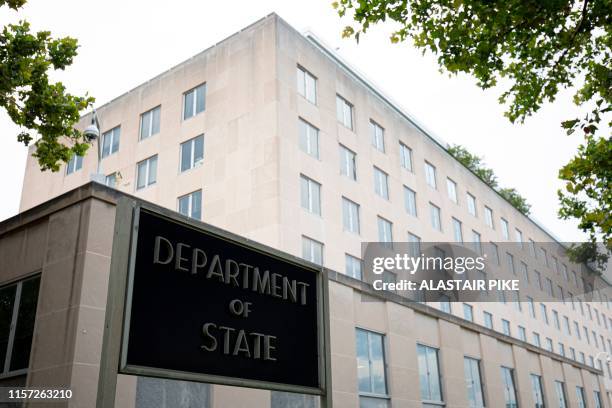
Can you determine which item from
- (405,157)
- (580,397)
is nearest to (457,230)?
(405,157)

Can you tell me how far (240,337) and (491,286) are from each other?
44.5m

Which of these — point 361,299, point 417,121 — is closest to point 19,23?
point 361,299

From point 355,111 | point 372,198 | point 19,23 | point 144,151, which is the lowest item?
point 19,23

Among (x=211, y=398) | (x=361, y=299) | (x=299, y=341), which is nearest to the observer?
(x=299, y=341)

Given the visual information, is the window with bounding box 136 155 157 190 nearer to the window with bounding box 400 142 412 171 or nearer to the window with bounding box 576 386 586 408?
the window with bounding box 400 142 412 171

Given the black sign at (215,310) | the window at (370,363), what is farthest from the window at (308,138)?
Answer: the black sign at (215,310)

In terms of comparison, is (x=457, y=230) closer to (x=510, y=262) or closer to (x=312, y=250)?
(x=510, y=262)

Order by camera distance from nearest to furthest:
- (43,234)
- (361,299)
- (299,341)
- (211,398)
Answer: (299,341) < (43,234) < (211,398) < (361,299)

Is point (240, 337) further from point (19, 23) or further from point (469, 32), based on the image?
point (19, 23)

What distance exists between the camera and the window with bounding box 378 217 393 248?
3409cm

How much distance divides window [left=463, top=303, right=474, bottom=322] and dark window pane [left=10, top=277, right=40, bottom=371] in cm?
3397

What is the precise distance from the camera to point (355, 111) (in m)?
35.1

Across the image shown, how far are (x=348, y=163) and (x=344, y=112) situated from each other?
3.25m

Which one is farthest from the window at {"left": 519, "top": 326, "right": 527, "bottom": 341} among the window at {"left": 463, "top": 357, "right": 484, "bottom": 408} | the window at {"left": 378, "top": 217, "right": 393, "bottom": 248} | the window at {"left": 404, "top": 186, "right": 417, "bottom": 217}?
the window at {"left": 463, "top": 357, "right": 484, "bottom": 408}
